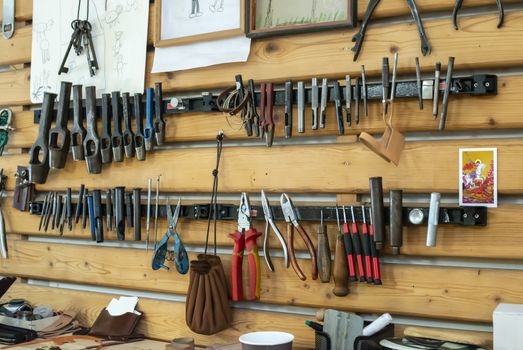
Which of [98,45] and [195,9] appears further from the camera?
[98,45]

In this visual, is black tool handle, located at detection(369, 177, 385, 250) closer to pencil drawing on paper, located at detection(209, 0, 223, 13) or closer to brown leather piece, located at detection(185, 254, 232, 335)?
brown leather piece, located at detection(185, 254, 232, 335)

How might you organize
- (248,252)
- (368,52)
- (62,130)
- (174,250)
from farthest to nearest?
(62,130) → (174,250) → (248,252) → (368,52)

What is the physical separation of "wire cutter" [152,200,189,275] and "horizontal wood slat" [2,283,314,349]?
0.20 metres

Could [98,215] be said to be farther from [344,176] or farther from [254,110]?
[344,176]

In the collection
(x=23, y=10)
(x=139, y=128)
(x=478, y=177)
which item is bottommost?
(x=478, y=177)

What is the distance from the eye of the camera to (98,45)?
3047mm

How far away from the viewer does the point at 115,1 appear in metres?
3.01

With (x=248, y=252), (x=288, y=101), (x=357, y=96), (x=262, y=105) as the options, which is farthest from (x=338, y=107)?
(x=248, y=252)

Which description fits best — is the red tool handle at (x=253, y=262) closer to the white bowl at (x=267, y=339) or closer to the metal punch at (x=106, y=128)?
the white bowl at (x=267, y=339)

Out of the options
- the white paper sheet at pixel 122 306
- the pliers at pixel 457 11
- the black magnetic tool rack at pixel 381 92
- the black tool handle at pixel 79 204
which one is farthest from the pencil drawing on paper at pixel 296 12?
the white paper sheet at pixel 122 306

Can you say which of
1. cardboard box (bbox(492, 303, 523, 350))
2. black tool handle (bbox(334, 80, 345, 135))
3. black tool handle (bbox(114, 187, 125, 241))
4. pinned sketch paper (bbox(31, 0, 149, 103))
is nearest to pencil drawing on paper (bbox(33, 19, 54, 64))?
pinned sketch paper (bbox(31, 0, 149, 103))

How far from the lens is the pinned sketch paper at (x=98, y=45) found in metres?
2.91

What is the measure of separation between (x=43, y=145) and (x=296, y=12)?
1.34 metres

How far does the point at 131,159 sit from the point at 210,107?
49 cm
